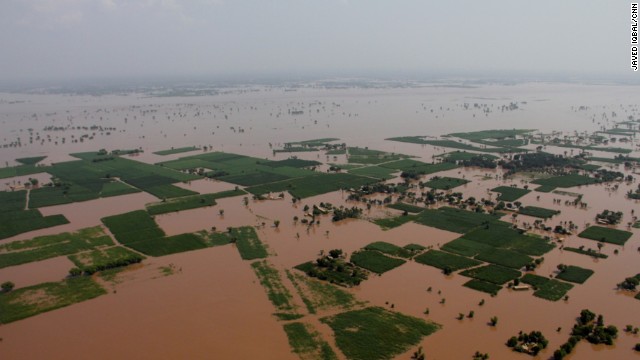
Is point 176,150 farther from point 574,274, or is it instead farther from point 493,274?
point 574,274

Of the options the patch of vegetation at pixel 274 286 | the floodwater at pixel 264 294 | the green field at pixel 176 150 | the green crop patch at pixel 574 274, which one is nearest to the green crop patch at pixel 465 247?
the floodwater at pixel 264 294

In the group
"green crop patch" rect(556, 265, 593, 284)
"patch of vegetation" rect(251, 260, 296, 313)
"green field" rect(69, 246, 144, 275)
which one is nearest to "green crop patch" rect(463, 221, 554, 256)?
"green crop patch" rect(556, 265, 593, 284)

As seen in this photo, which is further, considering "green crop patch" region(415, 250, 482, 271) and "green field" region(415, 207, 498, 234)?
"green field" region(415, 207, 498, 234)

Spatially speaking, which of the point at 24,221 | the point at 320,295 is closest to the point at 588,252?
the point at 320,295

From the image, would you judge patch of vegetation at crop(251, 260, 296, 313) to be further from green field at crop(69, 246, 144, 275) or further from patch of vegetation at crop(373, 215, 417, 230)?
patch of vegetation at crop(373, 215, 417, 230)

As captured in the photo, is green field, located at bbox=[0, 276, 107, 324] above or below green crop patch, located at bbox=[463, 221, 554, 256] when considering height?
below

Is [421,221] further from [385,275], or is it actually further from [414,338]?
[414,338]
